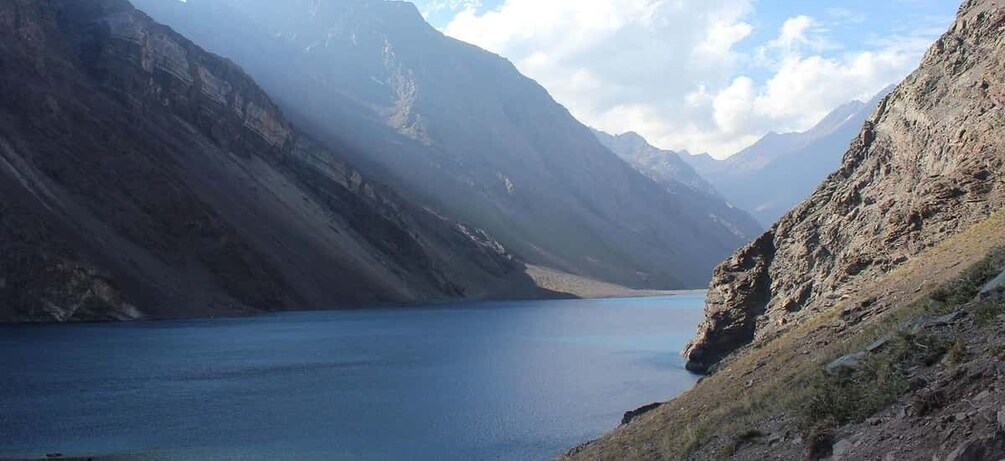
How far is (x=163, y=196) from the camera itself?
402 feet

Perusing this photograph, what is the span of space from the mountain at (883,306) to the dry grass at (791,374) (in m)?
0.08

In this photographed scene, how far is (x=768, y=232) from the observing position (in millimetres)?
45938

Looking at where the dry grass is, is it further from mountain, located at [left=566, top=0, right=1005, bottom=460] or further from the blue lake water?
the blue lake water

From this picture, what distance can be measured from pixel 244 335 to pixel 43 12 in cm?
8623

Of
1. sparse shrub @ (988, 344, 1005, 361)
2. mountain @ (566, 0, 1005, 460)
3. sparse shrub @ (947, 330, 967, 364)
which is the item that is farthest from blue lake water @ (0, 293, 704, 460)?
sparse shrub @ (988, 344, 1005, 361)

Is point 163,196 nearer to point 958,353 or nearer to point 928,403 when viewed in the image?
point 958,353

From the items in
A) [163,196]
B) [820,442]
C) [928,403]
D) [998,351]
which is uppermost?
[998,351]

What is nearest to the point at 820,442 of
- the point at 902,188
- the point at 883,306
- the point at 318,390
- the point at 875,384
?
the point at 875,384

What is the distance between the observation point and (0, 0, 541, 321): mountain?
320 ft

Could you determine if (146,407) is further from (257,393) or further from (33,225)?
(33,225)

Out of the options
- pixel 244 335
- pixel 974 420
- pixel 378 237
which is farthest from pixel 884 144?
pixel 378 237

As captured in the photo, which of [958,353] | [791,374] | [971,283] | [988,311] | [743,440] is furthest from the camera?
[791,374]

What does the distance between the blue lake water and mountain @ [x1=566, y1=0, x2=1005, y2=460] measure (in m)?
7.61

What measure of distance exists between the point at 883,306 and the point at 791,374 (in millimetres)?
5244
